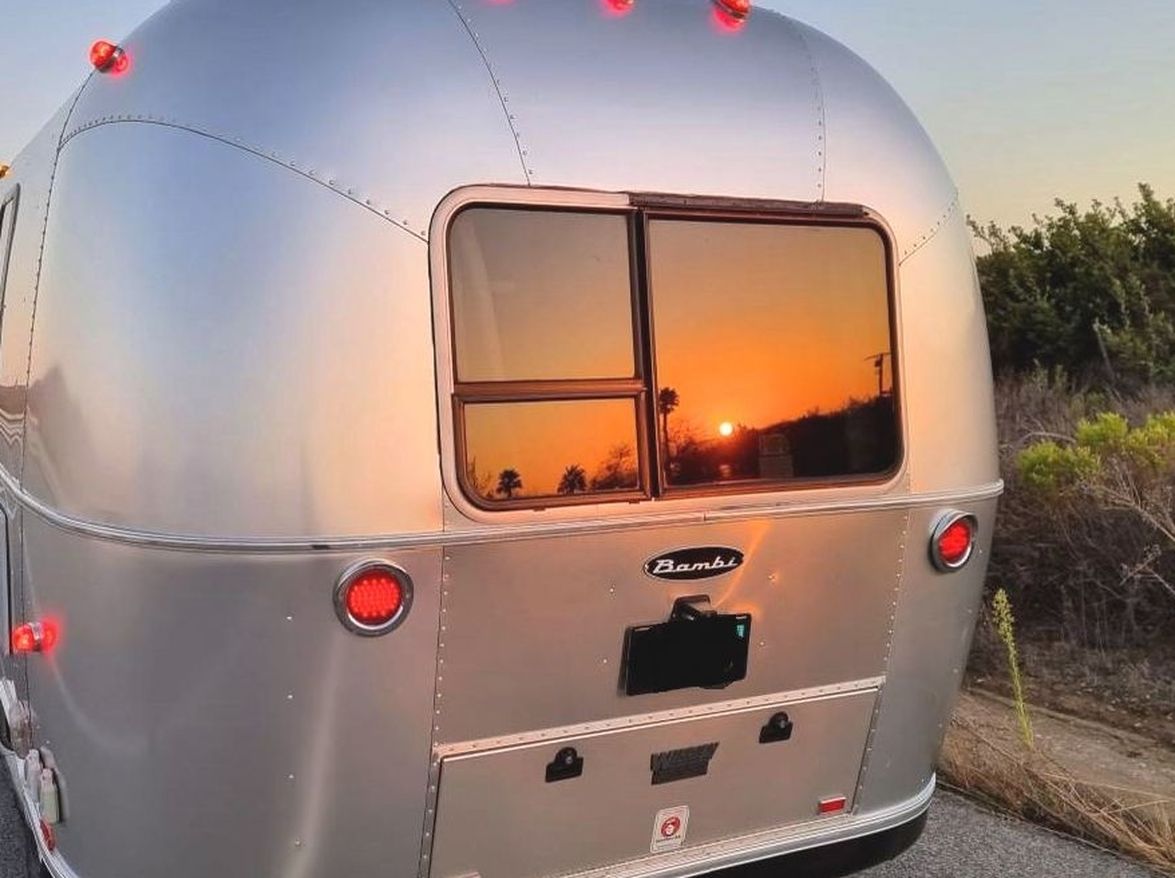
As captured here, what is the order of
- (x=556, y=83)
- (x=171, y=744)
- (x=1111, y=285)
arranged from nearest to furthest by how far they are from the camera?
(x=171, y=744) < (x=556, y=83) < (x=1111, y=285)

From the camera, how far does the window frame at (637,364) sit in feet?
8.69

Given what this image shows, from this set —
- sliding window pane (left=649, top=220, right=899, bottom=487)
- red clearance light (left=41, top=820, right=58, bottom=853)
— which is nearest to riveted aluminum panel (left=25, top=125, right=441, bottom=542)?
sliding window pane (left=649, top=220, right=899, bottom=487)

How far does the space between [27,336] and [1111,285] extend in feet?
36.1

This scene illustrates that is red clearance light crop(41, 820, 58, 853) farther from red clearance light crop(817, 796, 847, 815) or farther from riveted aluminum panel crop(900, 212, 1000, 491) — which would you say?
riveted aluminum panel crop(900, 212, 1000, 491)

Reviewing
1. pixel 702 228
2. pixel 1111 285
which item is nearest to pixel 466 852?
pixel 702 228

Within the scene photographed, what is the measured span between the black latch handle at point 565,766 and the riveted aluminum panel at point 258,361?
2.36ft

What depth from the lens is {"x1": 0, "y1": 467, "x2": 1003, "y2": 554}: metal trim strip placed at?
252cm

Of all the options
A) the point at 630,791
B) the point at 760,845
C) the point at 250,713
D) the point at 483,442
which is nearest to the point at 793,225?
the point at 483,442

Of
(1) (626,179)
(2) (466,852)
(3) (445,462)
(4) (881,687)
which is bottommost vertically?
(2) (466,852)

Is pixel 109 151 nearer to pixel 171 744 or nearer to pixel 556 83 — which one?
pixel 556 83

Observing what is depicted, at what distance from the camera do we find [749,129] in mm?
3004

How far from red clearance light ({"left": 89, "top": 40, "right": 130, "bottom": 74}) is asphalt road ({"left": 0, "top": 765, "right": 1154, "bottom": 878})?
2.75 meters

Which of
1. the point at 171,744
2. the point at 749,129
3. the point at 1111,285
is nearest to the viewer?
the point at 171,744

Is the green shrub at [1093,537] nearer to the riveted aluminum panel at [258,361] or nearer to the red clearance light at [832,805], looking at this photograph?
the red clearance light at [832,805]
